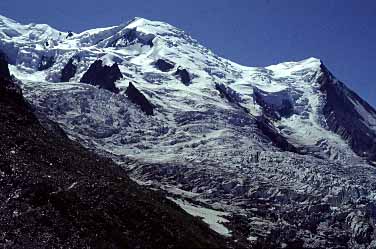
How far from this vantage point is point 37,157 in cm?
13175

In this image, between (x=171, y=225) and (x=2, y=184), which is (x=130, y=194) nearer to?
(x=171, y=225)

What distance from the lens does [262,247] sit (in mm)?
183125

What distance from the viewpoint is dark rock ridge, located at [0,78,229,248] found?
339 ft

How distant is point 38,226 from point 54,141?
54.1 metres

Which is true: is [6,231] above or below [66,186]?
below

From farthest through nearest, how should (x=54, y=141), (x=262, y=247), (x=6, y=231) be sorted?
(x=262, y=247) → (x=54, y=141) → (x=6, y=231)

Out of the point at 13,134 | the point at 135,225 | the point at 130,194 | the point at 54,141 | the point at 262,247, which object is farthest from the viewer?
the point at 262,247

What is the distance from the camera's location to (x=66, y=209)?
110 meters

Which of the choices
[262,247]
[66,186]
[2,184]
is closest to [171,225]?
[66,186]

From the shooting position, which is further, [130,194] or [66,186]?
[130,194]

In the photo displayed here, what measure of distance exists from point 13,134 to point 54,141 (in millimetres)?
19665

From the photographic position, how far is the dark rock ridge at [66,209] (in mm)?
103250

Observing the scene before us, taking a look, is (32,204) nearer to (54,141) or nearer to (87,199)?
(87,199)

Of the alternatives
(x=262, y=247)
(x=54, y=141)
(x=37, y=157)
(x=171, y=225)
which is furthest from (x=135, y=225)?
(x=262, y=247)
